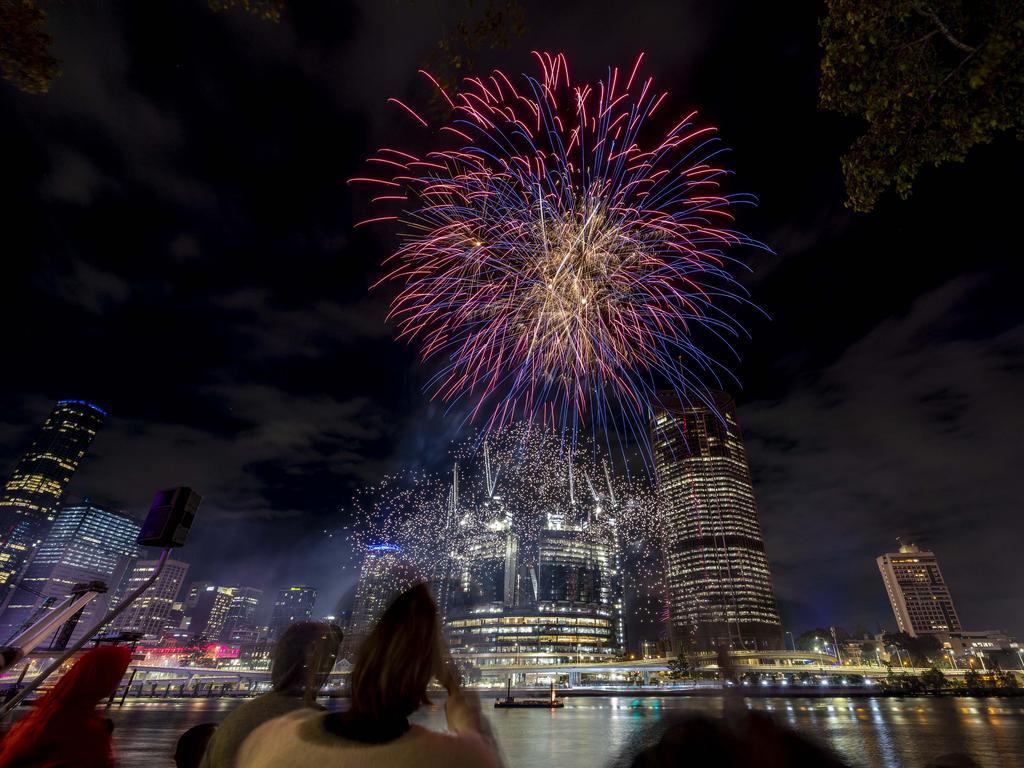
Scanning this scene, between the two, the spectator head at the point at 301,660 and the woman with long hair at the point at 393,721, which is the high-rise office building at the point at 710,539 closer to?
the spectator head at the point at 301,660

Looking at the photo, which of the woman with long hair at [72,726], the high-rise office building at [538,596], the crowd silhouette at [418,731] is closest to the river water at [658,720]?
the woman with long hair at [72,726]

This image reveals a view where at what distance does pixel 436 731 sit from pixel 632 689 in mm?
118715

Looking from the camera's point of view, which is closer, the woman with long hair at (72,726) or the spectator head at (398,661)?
the spectator head at (398,661)

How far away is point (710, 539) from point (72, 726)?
608 feet

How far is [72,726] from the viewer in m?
3.72

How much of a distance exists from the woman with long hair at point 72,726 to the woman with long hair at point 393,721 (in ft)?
7.95

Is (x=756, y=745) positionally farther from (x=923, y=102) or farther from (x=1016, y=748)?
(x=1016, y=748)

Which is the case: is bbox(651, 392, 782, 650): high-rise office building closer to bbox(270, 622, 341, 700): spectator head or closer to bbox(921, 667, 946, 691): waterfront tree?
bbox(921, 667, 946, 691): waterfront tree

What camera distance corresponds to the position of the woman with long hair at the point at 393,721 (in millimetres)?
2039

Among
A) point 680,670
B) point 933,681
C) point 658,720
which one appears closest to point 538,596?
point 680,670

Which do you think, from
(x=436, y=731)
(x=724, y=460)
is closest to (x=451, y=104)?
(x=436, y=731)

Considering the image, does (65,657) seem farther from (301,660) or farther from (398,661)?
(398,661)

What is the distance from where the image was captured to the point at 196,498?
320 inches

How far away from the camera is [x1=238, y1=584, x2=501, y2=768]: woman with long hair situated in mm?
2039
